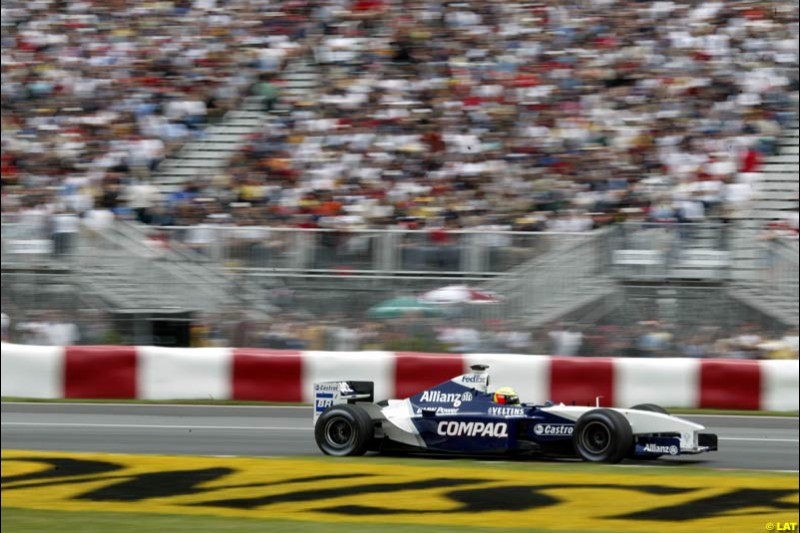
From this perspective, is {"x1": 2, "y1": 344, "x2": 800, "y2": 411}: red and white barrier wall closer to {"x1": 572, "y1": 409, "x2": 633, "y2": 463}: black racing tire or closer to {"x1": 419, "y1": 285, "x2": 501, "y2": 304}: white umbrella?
{"x1": 419, "y1": 285, "x2": 501, "y2": 304}: white umbrella

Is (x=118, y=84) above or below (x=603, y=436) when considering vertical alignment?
above

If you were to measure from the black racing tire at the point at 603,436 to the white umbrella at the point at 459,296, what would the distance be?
10.2 ft

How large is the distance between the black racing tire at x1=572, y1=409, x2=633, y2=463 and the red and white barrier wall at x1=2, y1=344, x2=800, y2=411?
284cm

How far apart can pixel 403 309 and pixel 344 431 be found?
9.87 ft

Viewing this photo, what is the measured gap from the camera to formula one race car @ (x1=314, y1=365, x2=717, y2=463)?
7867 millimetres

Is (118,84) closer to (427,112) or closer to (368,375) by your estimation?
(427,112)

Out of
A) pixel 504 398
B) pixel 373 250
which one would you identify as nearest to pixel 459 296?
pixel 373 250

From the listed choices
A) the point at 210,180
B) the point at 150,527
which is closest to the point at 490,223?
the point at 210,180

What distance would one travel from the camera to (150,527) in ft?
19.1

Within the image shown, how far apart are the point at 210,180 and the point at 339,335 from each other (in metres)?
2.59

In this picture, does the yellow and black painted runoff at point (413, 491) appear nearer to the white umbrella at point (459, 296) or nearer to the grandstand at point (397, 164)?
the white umbrella at point (459, 296)

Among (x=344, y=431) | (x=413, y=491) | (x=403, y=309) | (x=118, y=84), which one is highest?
(x=118, y=84)

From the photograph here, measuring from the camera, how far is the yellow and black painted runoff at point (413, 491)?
20.1 feet

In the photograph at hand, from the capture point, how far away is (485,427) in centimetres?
814
